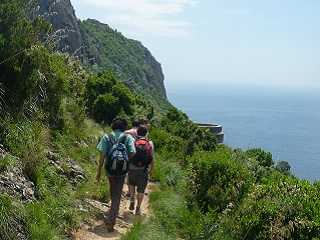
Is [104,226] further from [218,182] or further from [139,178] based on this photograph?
[218,182]

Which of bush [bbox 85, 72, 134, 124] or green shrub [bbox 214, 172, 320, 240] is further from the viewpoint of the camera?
bush [bbox 85, 72, 134, 124]

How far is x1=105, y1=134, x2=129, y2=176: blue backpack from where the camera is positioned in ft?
29.0

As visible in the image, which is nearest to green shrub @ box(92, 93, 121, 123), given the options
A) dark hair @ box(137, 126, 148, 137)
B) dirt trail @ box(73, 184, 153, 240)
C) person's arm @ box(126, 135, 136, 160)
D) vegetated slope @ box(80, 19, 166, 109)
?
dirt trail @ box(73, 184, 153, 240)

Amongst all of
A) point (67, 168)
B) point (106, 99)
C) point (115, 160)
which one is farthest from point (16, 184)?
point (106, 99)

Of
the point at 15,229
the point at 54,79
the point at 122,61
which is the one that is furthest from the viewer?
the point at 122,61

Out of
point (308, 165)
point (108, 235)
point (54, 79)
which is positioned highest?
point (54, 79)

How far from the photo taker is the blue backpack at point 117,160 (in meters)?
8.84

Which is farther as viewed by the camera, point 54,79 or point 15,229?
point 54,79

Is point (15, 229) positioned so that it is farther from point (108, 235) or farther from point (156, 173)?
point (156, 173)

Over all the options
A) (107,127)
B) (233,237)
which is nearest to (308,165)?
(107,127)

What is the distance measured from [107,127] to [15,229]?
36.7ft

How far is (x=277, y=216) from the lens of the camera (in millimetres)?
7598

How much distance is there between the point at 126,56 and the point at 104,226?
99078 millimetres

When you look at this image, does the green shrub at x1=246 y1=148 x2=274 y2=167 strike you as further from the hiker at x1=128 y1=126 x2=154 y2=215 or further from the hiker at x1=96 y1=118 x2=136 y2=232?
the hiker at x1=96 y1=118 x2=136 y2=232
